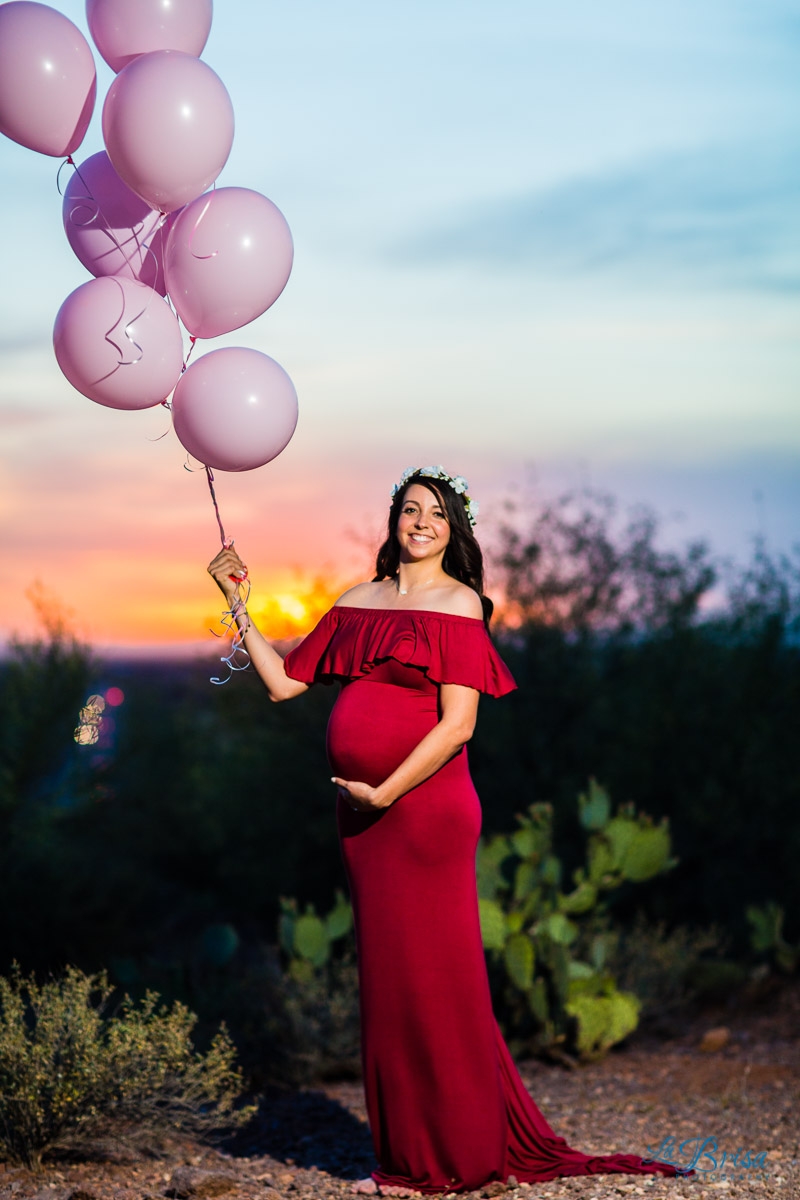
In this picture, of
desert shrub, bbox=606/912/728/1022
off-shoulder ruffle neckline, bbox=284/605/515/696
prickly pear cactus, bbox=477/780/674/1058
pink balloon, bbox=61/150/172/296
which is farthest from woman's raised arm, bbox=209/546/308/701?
desert shrub, bbox=606/912/728/1022

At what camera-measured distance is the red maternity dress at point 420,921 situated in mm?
3783

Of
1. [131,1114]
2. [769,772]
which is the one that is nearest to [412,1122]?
[131,1114]

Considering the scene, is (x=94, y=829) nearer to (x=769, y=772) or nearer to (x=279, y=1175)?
(x=769, y=772)

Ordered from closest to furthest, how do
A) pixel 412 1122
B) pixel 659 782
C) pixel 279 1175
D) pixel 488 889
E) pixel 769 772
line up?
pixel 412 1122
pixel 279 1175
pixel 488 889
pixel 769 772
pixel 659 782

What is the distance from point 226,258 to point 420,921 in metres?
2.26

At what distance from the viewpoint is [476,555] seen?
13.3ft

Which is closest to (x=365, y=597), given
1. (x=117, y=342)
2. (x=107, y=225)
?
(x=117, y=342)

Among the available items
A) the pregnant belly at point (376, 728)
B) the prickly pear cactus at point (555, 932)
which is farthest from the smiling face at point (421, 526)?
the prickly pear cactus at point (555, 932)

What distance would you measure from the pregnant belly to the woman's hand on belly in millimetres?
88

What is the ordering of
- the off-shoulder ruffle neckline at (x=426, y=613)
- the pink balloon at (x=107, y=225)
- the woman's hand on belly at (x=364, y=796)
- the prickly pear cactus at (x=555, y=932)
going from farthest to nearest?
the prickly pear cactus at (x=555, y=932) < the pink balloon at (x=107, y=225) < the off-shoulder ruffle neckline at (x=426, y=613) < the woman's hand on belly at (x=364, y=796)

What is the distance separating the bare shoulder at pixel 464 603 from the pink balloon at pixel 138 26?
209 centimetres

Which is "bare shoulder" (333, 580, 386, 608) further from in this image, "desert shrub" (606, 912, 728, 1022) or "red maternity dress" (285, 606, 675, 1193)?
"desert shrub" (606, 912, 728, 1022)

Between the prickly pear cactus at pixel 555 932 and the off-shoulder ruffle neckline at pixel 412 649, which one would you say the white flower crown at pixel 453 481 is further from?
the prickly pear cactus at pixel 555 932

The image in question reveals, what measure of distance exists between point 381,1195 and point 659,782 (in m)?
7.02
